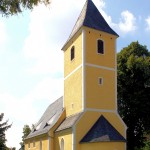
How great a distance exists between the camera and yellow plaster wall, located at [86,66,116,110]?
24.6m

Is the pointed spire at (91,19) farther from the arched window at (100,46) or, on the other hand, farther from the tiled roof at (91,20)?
the arched window at (100,46)

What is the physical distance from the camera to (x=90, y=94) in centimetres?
2464

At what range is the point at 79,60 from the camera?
25.9 meters

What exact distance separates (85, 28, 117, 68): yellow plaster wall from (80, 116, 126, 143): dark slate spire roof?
15.5 feet

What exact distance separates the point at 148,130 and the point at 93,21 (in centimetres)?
1361

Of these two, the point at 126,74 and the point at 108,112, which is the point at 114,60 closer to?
the point at 108,112

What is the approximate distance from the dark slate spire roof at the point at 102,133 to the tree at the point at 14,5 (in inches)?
610

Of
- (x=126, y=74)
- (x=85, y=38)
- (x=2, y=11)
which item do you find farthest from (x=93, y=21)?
(x=2, y=11)

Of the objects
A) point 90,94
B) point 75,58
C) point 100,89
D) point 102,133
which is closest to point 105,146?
point 102,133

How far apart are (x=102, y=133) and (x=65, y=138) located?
3669 millimetres

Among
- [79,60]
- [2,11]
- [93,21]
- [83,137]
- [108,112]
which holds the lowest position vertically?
[83,137]

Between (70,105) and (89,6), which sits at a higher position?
(89,6)

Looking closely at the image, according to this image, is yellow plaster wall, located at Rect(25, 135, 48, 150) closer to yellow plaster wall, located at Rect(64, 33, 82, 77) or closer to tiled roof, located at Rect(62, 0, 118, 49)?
yellow plaster wall, located at Rect(64, 33, 82, 77)

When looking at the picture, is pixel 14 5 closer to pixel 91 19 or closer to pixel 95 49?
pixel 95 49
